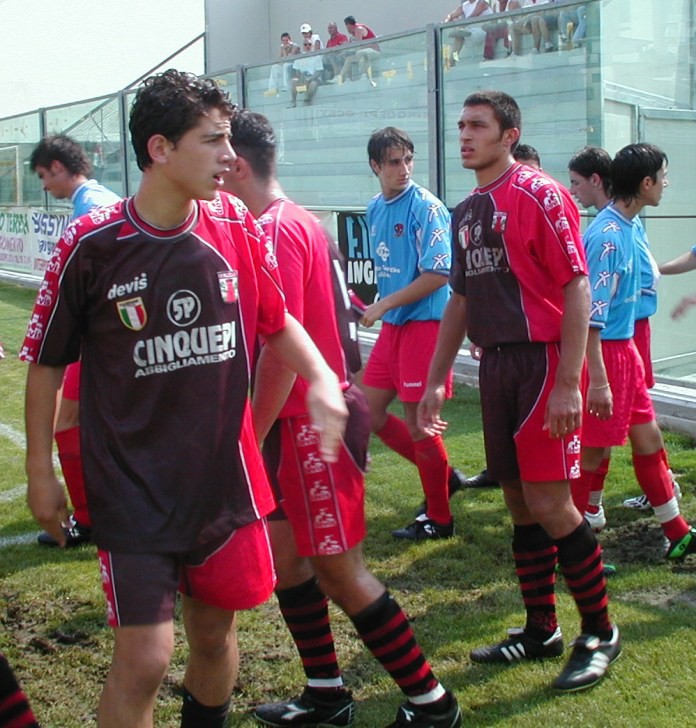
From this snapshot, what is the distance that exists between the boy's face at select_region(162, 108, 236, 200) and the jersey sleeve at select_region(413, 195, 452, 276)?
10.2 feet

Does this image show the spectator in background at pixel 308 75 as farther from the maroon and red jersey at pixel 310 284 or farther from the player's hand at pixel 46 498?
the player's hand at pixel 46 498

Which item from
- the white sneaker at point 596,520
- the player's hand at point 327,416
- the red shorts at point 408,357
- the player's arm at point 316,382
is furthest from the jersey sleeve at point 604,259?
the player's hand at point 327,416

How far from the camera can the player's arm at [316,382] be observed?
274 cm

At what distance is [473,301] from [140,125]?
1.69 metres

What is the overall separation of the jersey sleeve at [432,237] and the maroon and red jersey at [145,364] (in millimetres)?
3099

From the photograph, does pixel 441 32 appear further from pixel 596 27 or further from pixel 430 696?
pixel 430 696

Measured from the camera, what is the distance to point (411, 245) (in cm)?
609

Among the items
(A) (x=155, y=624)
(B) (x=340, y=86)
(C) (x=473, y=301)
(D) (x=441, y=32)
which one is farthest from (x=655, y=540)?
(B) (x=340, y=86)

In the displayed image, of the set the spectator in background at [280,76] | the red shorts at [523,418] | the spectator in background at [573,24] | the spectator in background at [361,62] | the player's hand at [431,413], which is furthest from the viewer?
the spectator in background at [280,76]

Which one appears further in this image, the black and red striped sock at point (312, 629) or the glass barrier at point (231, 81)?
the glass barrier at point (231, 81)

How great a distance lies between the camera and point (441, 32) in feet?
34.5

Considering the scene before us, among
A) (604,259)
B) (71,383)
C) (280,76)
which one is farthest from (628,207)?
(280,76)

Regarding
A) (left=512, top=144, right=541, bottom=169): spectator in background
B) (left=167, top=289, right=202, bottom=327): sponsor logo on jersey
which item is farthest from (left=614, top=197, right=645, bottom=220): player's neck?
(left=167, top=289, right=202, bottom=327): sponsor logo on jersey

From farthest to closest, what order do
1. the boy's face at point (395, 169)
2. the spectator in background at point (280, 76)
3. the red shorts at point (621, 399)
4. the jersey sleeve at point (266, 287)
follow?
the spectator in background at point (280, 76) < the boy's face at point (395, 169) < the red shorts at point (621, 399) < the jersey sleeve at point (266, 287)
